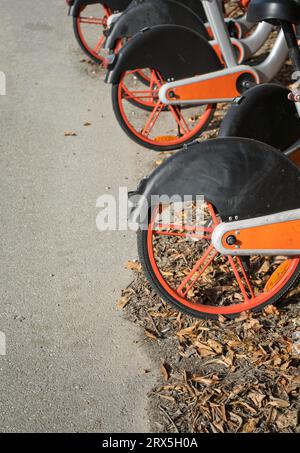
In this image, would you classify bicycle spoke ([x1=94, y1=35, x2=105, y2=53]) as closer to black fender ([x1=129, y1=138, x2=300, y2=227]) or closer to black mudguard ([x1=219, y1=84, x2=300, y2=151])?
black mudguard ([x1=219, y1=84, x2=300, y2=151])

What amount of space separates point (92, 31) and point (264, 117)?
3.85 metres

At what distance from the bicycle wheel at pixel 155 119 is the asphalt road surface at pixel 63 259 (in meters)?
0.15

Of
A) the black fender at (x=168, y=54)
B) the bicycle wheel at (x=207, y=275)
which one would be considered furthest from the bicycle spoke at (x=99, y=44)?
the bicycle wheel at (x=207, y=275)

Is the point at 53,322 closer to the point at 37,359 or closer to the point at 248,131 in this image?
the point at 37,359

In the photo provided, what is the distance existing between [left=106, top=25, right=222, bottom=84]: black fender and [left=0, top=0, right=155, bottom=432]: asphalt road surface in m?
0.71

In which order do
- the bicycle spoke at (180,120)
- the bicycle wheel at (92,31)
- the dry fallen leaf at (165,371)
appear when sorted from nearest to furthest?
the dry fallen leaf at (165,371), the bicycle spoke at (180,120), the bicycle wheel at (92,31)

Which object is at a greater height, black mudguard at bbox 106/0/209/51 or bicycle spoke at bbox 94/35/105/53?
black mudguard at bbox 106/0/209/51

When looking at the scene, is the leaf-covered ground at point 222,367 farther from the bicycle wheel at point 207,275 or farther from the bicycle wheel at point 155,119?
the bicycle wheel at point 155,119

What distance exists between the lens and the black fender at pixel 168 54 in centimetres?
457

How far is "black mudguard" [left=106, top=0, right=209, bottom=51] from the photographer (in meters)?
5.05

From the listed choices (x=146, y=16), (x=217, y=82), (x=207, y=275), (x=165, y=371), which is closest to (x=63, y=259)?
(x=207, y=275)

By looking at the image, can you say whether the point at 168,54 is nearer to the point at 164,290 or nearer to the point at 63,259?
the point at 63,259

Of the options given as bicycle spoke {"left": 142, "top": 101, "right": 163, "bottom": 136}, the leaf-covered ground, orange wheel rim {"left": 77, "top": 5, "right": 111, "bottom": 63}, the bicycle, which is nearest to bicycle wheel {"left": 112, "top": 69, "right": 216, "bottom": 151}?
bicycle spoke {"left": 142, "top": 101, "right": 163, "bottom": 136}

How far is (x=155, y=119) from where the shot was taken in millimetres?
5094
